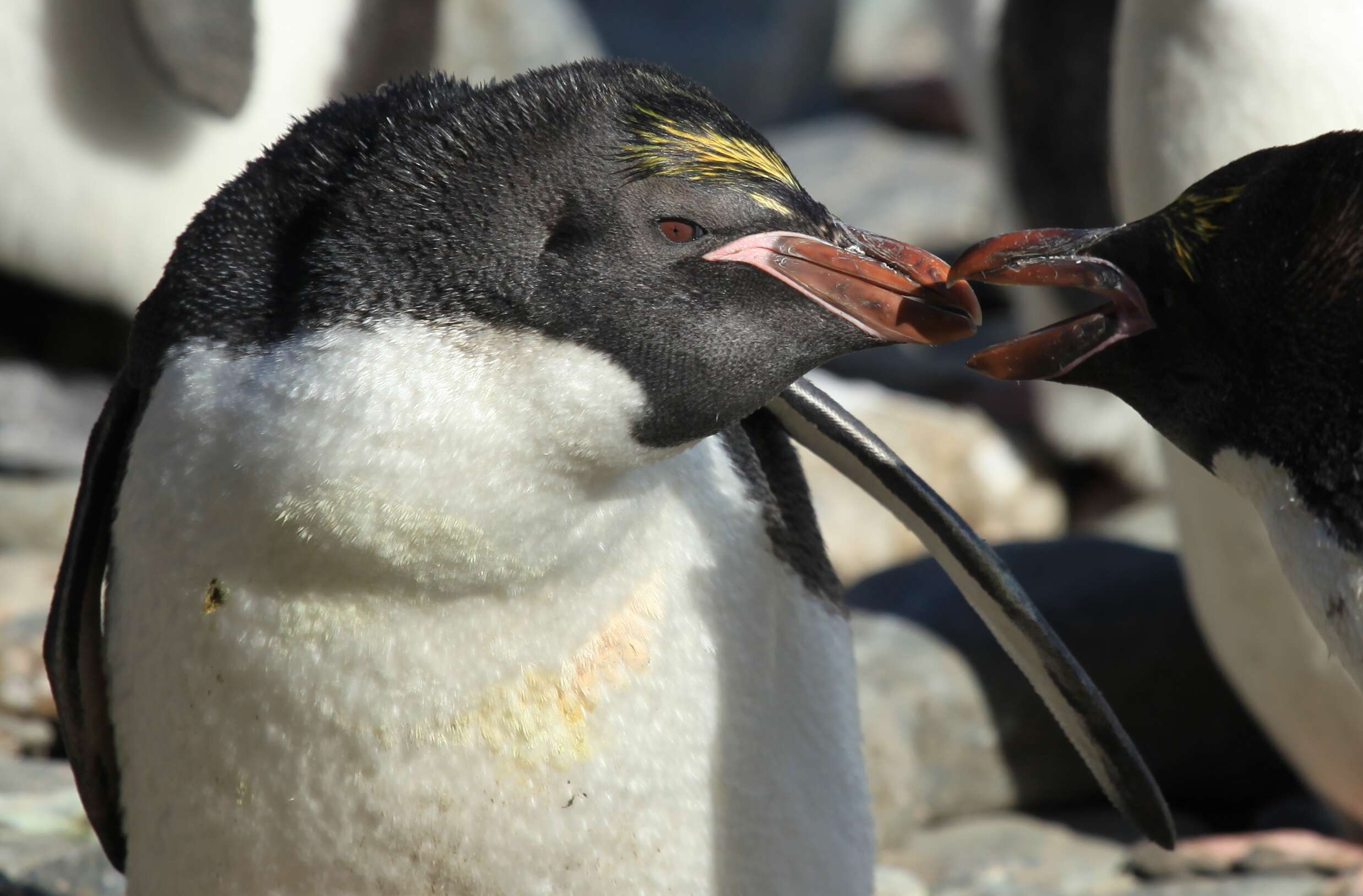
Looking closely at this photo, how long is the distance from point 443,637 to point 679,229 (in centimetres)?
43

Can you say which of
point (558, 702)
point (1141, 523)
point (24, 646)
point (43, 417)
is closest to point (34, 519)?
point (43, 417)

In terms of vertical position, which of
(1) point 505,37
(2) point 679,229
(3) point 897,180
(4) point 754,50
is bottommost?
(2) point 679,229

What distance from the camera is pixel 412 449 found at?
145 cm

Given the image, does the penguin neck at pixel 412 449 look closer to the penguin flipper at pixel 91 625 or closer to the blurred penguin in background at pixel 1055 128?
the penguin flipper at pixel 91 625

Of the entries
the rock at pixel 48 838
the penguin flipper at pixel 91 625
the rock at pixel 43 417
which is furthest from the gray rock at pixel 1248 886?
the rock at pixel 43 417

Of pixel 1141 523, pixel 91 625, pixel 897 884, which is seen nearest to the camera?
pixel 91 625

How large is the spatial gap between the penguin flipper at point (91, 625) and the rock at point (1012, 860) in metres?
1.56

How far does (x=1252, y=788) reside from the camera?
3.55 meters

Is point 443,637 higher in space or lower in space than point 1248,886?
higher

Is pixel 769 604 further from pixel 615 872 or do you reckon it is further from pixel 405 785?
pixel 405 785

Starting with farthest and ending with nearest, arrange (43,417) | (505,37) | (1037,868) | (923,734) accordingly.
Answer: (505,37) → (43,417) → (923,734) → (1037,868)

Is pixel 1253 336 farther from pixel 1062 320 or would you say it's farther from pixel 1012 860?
pixel 1012 860

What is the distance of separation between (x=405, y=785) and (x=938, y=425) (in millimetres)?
3401

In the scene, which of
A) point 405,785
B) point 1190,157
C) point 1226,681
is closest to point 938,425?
point 1226,681
